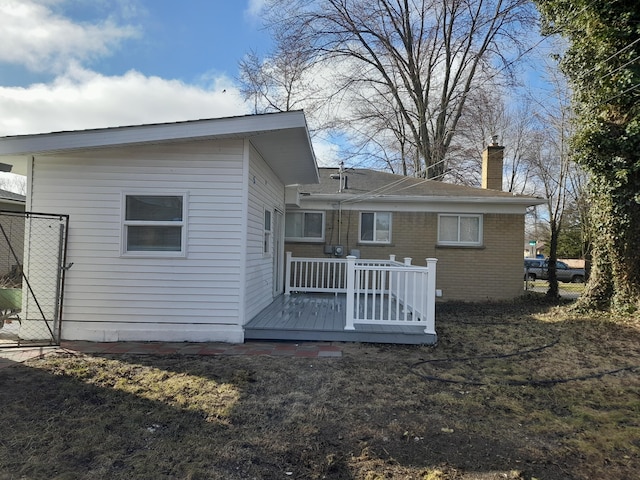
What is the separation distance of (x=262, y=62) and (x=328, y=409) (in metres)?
20.3

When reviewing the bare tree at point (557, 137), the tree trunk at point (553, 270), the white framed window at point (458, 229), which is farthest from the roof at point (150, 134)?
the tree trunk at point (553, 270)

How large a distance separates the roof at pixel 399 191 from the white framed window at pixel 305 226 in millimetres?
651

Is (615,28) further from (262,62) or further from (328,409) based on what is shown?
(262,62)

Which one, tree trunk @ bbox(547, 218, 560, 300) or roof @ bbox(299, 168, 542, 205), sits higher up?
roof @ bbox(299, 168, 542, 205)

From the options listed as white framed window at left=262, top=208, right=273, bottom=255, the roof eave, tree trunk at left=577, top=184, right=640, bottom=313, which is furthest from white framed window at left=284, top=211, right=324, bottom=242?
tree trunk at left=577, top=184, right=640, bottom=313

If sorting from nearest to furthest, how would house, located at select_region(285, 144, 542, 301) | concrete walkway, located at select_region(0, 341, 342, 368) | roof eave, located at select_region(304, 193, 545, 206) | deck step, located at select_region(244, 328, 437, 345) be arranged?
1. concrete walkway, located at select_region(0, 341, 342, 368)
2. deck step, located at select_region(244, 328, 437, 345)
3. roof eave, located at select_region(304, 193, 545, 206)
4. house, located at select_region(285, 144, 542, 301)

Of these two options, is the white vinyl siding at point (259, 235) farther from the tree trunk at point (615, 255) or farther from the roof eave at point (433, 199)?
the tree trunk at point (615, 255)

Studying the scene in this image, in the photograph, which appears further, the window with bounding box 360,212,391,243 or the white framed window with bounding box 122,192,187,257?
the window with bounding box 360,212,391,243

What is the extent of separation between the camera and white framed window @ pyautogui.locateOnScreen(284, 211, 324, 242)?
36.7 feet

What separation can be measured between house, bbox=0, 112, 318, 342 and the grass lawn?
34.4 inches

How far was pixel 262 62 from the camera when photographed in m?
A: 20.4

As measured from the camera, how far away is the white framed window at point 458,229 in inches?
438

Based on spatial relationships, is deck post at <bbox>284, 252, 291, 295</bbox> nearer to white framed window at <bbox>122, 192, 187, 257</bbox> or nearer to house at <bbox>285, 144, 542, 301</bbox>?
house at <bbox>285, 144, 542, 301</bbox>

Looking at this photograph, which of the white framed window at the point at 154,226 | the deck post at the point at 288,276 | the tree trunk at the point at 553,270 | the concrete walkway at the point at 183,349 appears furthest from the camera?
the tree trunk at the point at 553,270
